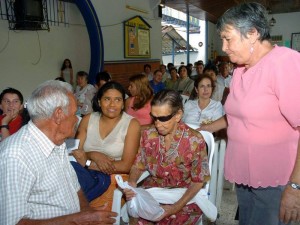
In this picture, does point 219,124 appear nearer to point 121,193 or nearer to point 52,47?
point 121,193

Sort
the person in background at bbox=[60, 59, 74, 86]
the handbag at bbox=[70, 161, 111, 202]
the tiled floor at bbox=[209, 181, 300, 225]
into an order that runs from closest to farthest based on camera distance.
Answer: the handbag at bbox=[70, 161, 111, 202]
the tiled floor at bbox=[209, 181, 300, 225]
the person in background at bbox=[60, 59, 74, 86]

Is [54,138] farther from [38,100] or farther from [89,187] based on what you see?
[89,187]

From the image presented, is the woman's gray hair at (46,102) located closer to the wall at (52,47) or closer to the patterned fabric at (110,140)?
the patterned fabric at (110,140)

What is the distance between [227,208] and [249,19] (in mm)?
2014

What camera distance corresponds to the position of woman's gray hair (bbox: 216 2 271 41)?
1315 mm

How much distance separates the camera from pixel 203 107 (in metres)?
3.36

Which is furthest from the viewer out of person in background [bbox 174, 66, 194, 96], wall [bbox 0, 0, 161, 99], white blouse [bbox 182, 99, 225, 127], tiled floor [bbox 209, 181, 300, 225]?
person in background [bbox 174, 66, 194, 96]

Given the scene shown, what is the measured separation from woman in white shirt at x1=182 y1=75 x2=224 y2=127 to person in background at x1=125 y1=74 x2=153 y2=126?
45 centimetres

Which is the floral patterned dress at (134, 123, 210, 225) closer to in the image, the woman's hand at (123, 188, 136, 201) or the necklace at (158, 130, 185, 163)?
the necklace at (158, 130, 185, 163)

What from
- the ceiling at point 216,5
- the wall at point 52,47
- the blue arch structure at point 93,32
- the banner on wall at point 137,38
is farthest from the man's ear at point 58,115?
the ceiling at point 216,5

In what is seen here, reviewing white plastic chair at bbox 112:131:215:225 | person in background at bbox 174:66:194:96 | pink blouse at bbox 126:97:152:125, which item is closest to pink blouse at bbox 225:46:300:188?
white plastic chair at bbox 112:131:215:225

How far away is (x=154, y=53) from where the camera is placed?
9664mm

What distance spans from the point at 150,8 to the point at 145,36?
3.30 feet

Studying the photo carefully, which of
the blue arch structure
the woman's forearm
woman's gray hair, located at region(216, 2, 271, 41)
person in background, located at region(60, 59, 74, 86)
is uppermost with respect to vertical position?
the blue arch structure
